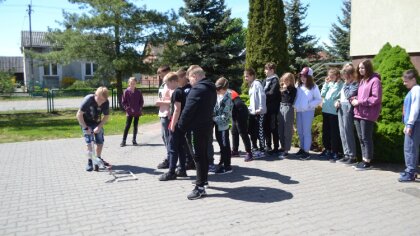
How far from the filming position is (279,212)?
4969 millimetres

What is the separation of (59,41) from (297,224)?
1896 centimetres

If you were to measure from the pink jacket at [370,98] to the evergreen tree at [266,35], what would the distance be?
7.52 m

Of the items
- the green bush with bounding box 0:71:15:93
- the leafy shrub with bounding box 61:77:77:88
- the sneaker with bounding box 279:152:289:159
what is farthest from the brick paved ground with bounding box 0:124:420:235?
the leafy shrub with bounding box 61:77:77:88

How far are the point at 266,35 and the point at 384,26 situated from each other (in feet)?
14.5

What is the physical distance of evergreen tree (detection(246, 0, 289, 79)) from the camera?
14.3 metres

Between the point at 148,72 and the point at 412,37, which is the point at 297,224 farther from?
the point at 148,72

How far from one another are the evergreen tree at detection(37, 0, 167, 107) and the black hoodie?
14.9 m

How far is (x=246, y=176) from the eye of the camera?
6773 mm

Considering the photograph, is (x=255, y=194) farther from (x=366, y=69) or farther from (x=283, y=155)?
(x=366, y=69)

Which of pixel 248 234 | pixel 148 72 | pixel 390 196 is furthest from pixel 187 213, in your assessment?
pixel 148 72

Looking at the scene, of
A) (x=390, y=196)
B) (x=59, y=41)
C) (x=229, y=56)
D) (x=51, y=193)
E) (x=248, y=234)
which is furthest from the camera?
(x=229, y=56)

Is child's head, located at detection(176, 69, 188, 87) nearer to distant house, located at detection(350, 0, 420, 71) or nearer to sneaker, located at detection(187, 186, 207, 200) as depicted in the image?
sneaker, located at detection(187, 186, 207, 200)

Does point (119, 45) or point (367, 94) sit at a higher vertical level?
point (119, 45)

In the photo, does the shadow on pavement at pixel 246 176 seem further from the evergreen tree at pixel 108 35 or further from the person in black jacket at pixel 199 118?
the evergreen tree at pixel 108 35
